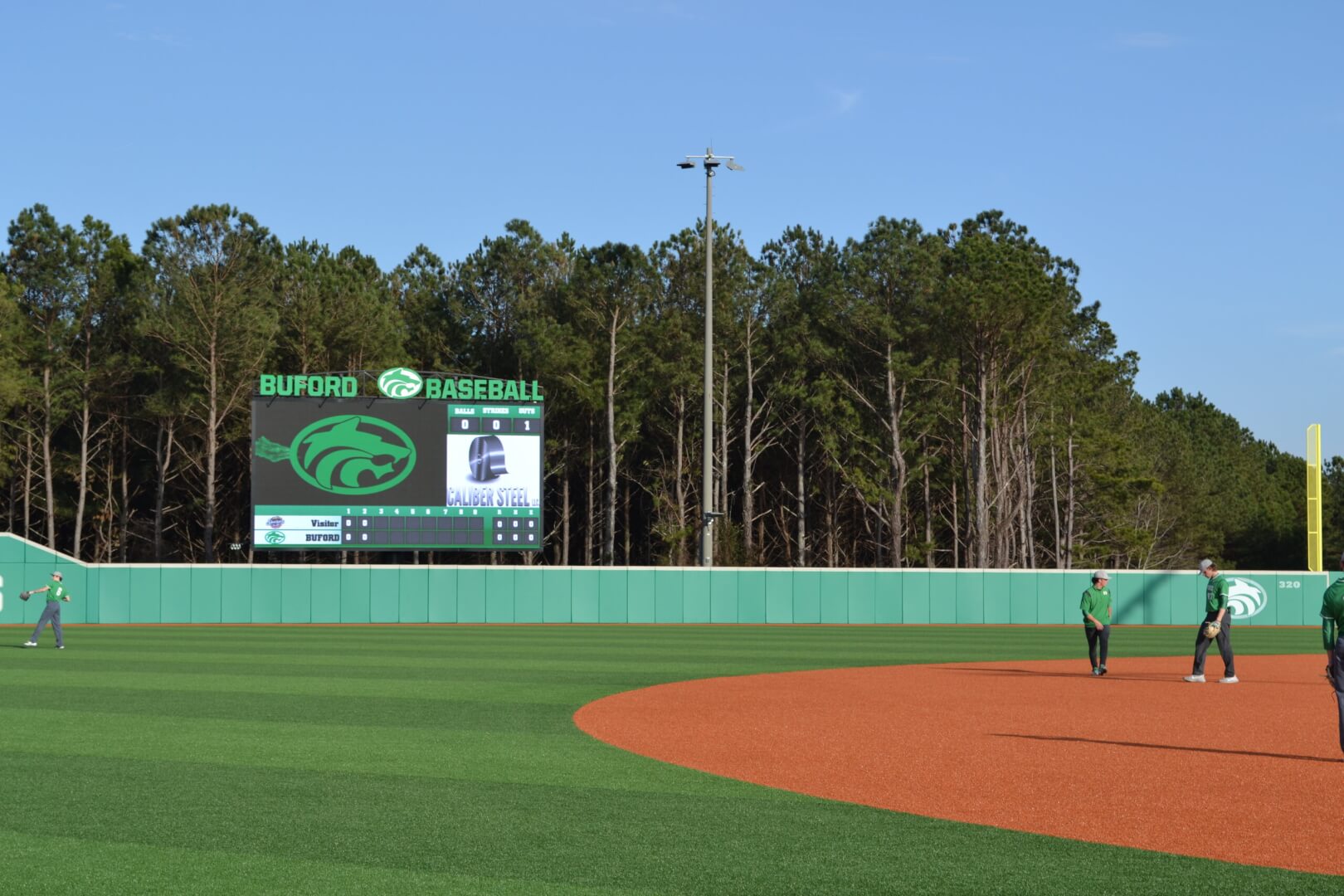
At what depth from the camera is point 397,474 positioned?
37062 mm

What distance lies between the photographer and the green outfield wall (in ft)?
117

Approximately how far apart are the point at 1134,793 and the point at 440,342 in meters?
58.8

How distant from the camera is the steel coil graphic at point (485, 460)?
122 feet

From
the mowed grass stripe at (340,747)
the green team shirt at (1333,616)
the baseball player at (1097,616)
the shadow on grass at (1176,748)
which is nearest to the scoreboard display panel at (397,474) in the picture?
the baseball player at (1097,616)

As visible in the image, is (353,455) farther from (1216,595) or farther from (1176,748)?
(1176,748)

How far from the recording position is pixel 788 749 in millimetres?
12352

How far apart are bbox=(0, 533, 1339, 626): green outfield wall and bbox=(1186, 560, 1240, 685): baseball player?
707 inches

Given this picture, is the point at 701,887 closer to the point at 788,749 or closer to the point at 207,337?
the point at 788,749

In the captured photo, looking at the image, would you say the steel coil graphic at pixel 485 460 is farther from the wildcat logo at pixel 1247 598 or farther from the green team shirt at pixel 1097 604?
the wildcat logo at pixel 1247 598

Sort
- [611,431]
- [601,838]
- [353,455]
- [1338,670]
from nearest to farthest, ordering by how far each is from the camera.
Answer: [601,838] < [1338,670] < [353,455] < [611,431]

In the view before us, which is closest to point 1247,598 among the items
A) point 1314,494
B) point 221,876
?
point 1314,494

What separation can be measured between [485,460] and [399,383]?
311cm

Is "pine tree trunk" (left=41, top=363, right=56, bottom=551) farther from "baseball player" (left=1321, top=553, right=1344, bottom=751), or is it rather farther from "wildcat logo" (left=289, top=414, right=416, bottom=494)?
"baseball player" (left=1321, top=553, right=1344, bottom=751)

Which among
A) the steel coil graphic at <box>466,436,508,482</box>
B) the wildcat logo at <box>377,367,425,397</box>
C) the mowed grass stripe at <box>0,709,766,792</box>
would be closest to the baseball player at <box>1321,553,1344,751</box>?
the mowed grass stripe at <box>0,709,766,792</box>
